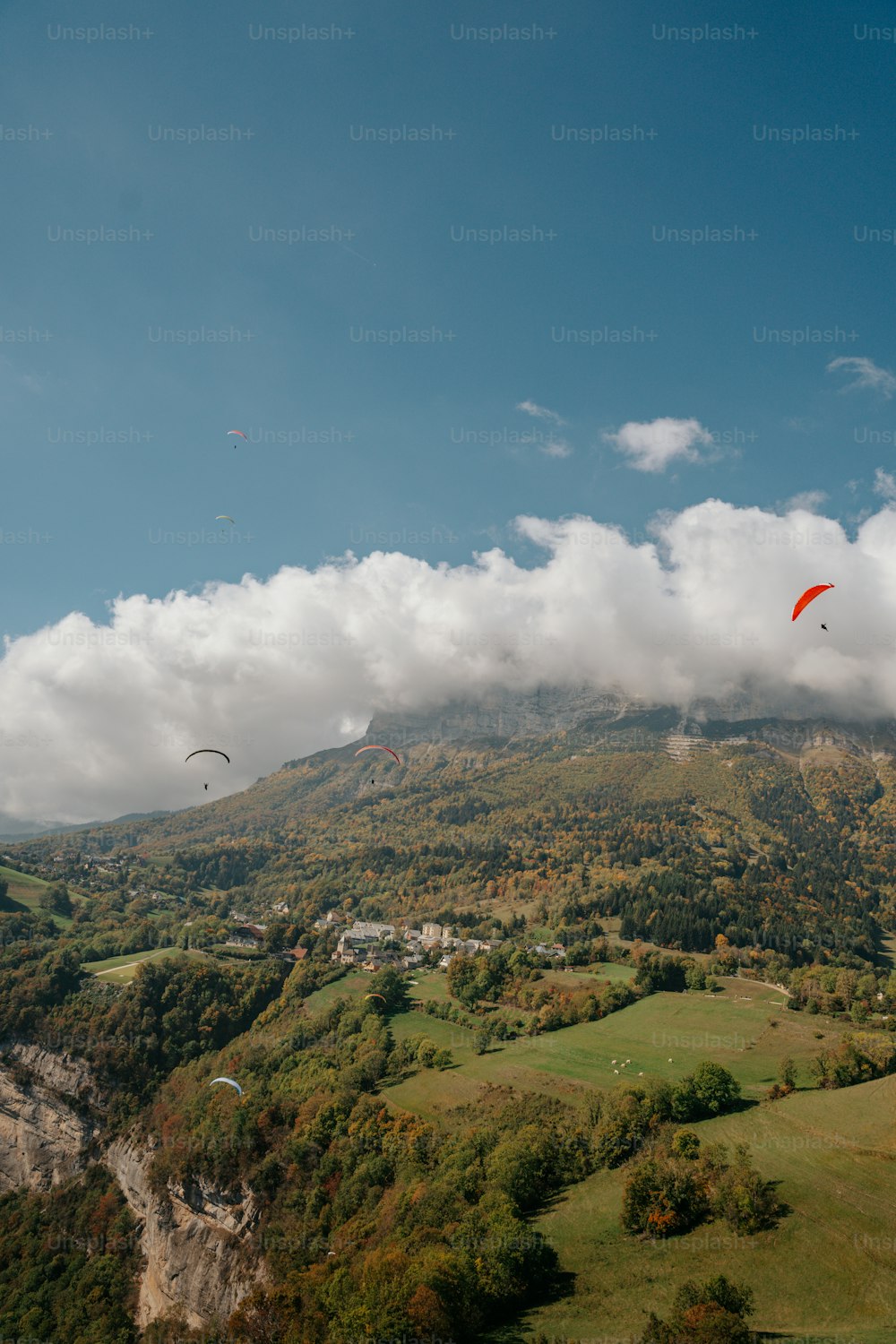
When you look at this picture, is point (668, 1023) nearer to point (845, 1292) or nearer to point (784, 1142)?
point (784, 1142)

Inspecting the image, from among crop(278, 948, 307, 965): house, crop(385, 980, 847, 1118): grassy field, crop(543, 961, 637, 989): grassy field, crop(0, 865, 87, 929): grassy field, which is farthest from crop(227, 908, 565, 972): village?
crop(0, 865, 87, 929): grassy field

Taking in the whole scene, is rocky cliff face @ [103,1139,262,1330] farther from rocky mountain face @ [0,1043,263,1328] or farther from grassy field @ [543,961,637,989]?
grassy field @ [543,961,637,989]

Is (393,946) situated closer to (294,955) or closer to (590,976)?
Answer: (294,955)

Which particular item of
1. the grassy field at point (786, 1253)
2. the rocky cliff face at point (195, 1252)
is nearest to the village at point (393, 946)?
the rocky cliff face at point (195, 1252)

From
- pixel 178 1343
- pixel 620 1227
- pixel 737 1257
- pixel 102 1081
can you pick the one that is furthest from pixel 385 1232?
pixel 102 1081

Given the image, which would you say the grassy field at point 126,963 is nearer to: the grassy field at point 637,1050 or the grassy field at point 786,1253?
the grassy field at point 637,1050
